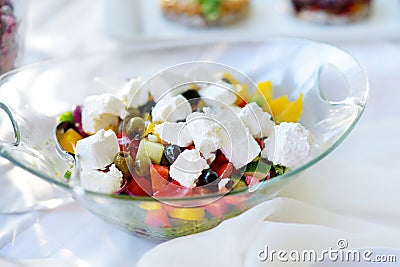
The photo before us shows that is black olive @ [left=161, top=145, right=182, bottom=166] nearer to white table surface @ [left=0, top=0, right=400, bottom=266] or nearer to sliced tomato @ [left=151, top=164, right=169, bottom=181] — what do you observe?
sliced tomato @ [left=151, top=164, right=169, bottom=181]

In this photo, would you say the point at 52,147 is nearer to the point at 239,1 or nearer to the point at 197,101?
the point at 197,101

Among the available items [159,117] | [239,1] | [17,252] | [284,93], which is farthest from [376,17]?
[17,252]

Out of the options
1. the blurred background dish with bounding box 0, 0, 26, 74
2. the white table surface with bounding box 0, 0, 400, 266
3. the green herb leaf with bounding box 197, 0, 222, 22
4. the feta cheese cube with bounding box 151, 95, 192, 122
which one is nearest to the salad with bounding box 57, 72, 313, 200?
the feta cheese cube with bounding box 151, 95, 192, 122

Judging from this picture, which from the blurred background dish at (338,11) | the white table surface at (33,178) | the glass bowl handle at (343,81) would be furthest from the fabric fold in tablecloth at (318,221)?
the blurred background dish at (338,11)

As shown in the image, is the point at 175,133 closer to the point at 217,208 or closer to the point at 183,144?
the point at 183,144

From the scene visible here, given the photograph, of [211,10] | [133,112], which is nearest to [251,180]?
[133,112]

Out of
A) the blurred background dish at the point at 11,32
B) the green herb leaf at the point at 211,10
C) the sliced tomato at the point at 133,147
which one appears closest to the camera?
the sliced tomato at the point at 133,147

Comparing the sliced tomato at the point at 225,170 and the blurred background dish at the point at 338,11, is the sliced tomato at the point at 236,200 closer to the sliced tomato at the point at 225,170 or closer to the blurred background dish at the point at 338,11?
the sliced tomato at the point at 225,170

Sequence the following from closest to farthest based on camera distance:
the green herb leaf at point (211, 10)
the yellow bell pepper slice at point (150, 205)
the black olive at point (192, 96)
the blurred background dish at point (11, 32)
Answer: the yellow bell pepper slice at point (150, 205)
the black olive at point (192, 96)
the blurred background dish at point (11, 32)
the green herb leaf at point (211, 10)
